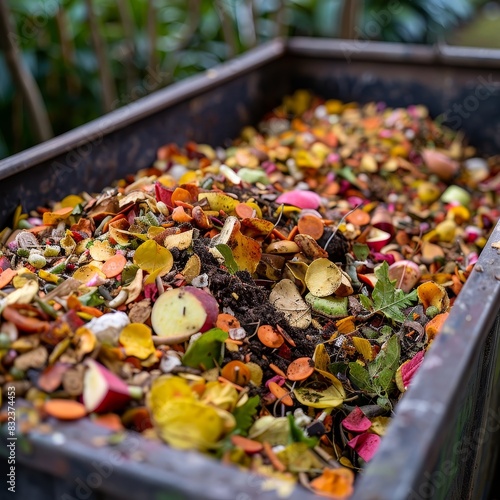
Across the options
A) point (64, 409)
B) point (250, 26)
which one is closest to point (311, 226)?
point (64, 409)

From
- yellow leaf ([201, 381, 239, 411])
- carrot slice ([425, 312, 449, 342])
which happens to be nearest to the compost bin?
carrot slice ([425, 312, 449, 342])

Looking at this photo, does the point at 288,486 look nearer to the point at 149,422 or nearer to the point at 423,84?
the point at 149,422

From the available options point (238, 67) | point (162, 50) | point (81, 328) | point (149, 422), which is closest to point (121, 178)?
point (238, 67)

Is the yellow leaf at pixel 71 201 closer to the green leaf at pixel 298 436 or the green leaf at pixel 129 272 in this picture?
the green leaf at pixel 129 272

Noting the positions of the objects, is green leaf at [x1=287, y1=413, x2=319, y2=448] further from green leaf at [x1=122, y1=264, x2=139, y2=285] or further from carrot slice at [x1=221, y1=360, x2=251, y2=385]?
green leaf at [x1=122, y1=264, x2=139, y2=285]

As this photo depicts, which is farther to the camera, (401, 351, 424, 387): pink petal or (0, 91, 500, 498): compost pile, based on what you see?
(401, 351, 424, 387): pink petal

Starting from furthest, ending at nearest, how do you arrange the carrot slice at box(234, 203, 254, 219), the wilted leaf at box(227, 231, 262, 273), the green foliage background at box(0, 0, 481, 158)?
the green foliage background at box(0, 0, 481, 158)
the carrot slice at box(234, 203, 254, 219)
the wilted leaf at box(227, 231, 262, 273)

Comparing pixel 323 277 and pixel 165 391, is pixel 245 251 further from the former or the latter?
pixel 165 391
